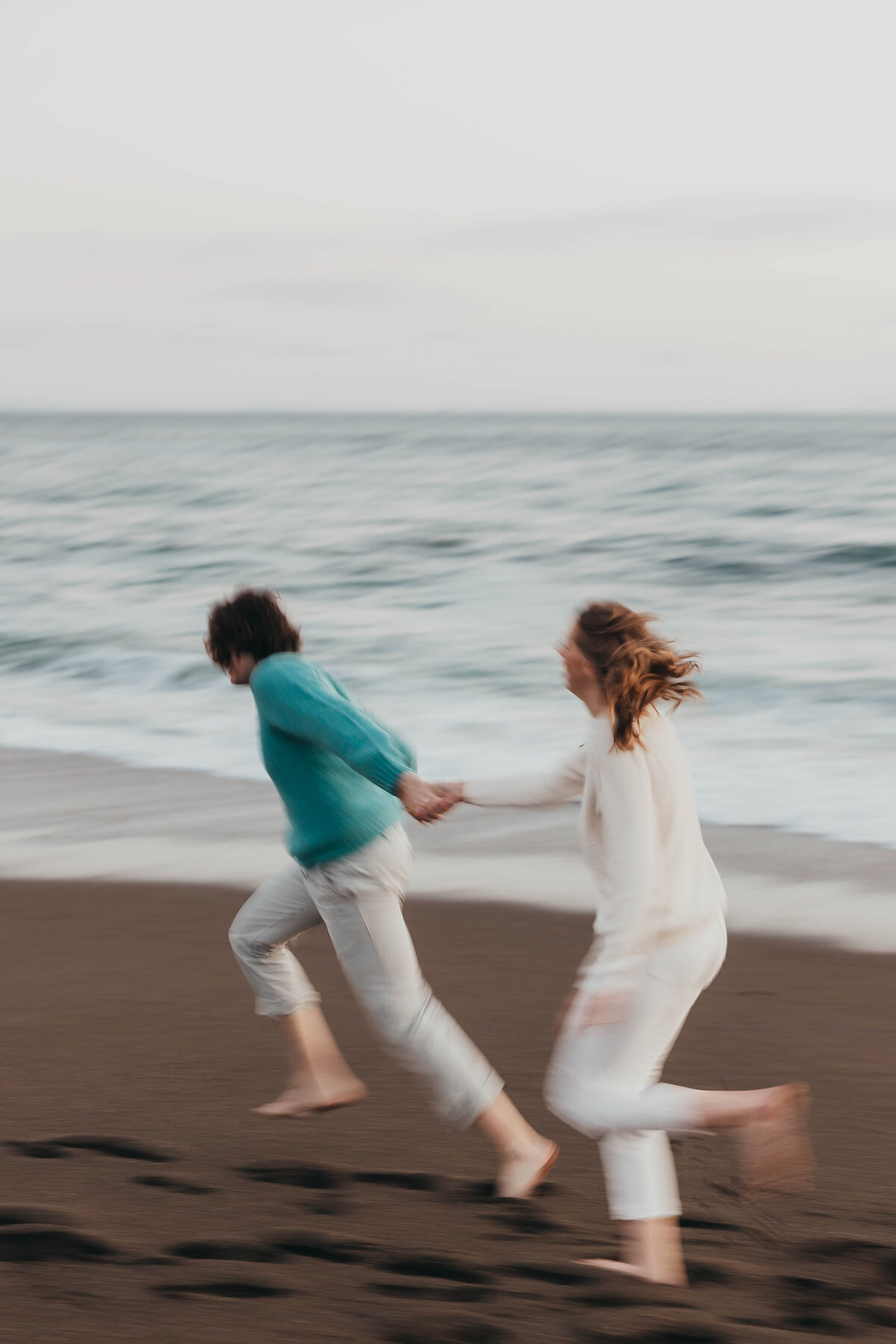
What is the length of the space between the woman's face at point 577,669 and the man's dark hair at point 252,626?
846 mm

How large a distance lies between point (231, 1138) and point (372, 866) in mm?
856

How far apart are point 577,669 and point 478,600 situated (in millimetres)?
15346

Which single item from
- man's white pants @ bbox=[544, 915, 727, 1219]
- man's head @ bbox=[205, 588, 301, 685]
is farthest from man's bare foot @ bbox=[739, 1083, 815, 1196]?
man's head @ bbox=[205, 588, 301, 685]

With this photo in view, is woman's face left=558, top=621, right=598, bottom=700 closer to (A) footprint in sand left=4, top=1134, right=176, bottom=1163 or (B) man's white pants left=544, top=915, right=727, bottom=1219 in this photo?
(B) man's white pants left=544, top=915, right=727, bottom=1219

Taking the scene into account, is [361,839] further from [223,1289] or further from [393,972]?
[223,1289]

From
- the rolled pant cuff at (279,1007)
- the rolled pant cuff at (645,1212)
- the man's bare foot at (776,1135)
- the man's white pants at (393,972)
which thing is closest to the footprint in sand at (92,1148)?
the rolled pant cuff at (279,1007)

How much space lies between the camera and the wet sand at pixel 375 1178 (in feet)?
8.25

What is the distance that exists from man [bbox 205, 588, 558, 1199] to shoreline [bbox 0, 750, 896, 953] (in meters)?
2.40

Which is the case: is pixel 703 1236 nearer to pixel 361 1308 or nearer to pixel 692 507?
pixel 361 1308

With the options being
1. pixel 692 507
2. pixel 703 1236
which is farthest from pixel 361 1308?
pixel 692 507

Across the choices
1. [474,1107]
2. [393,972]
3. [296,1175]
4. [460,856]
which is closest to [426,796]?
[393,972]

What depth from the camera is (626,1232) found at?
105 inches

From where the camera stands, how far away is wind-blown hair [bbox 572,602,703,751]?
2.61 m

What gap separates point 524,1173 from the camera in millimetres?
3133
